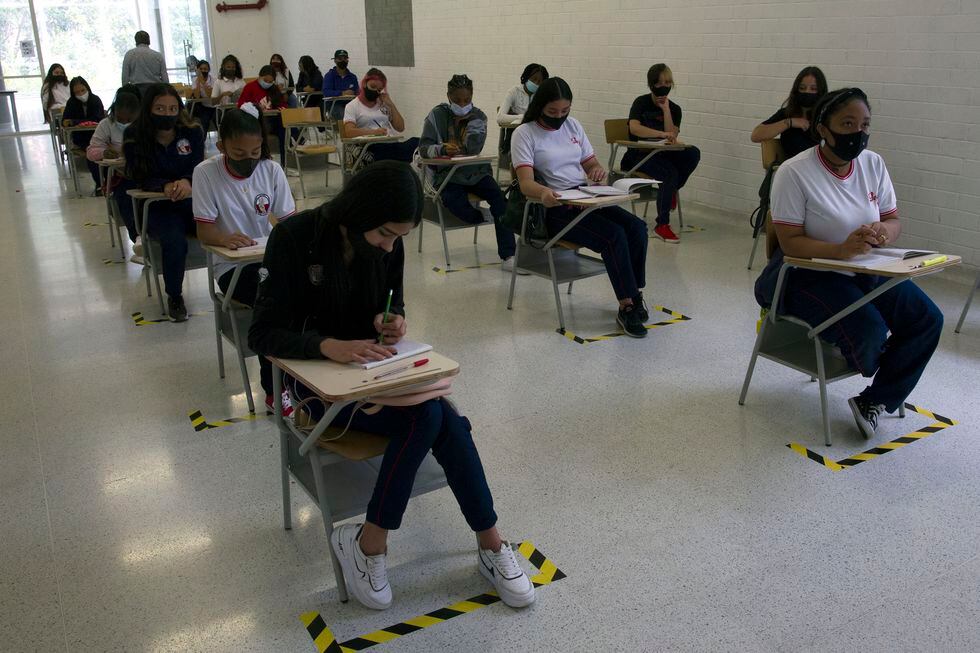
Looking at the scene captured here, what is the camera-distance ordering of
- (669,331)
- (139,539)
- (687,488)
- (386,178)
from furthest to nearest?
(669,331) < (687,488) < (139,539) < (386,178)

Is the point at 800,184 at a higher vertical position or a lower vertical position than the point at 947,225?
higher

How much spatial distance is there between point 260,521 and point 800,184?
223 centimetres

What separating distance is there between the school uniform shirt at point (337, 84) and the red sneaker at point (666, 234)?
587 cm

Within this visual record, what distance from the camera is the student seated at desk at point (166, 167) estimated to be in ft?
14.0

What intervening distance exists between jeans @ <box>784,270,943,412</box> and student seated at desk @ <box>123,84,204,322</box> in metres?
3.05

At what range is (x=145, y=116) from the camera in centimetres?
433

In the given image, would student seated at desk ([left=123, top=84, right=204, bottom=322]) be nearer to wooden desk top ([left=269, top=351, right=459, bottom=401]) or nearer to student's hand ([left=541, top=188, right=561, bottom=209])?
student's hand ([left=541, top=188, right=561, bottom=209])

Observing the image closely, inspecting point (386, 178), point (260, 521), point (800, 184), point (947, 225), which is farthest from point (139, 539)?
point (947, 225)

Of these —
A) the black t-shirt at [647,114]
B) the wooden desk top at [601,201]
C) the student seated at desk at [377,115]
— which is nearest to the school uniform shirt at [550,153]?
the wooden desk top at [601,201]

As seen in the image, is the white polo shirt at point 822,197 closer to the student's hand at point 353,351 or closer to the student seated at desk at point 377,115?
the student's hand at point 353,351

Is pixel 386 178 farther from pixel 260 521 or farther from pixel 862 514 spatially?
pixel 862 514

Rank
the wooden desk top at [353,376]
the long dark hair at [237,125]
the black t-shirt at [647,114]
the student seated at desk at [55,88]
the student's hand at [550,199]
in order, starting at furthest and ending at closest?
1. the student seated at desk at [55,88]
2. the black t-shirt at [647,114]
3. the student's hand at [550,199]
4. the long dark hair at [237,125]
5. the wooden desk top at [353,376]

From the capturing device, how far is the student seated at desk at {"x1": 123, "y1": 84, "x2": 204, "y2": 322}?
4.28 m

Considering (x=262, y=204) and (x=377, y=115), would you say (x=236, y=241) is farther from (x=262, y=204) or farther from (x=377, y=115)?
(x=377, y=115)
